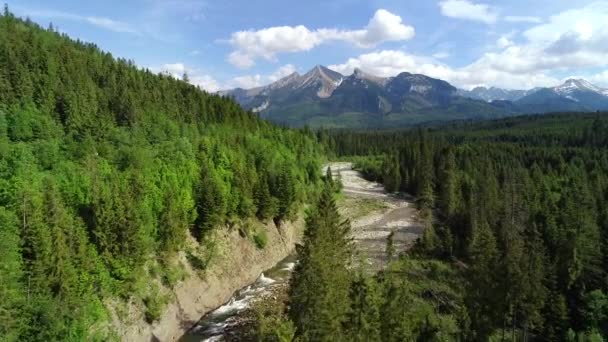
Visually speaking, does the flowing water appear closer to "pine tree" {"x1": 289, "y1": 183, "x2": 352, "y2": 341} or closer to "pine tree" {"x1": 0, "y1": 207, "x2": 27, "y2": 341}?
"pine tree" {"x1": 289, "y1": 183, "x2": 352, "y2": 341}

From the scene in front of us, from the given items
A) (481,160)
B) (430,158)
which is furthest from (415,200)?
(481,160)

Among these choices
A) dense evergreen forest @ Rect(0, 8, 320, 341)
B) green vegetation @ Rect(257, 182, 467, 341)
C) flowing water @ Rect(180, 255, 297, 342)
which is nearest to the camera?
green vegetation @ Rect(257, 182, 467, 341)

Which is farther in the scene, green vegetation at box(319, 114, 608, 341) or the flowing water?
the flowing water

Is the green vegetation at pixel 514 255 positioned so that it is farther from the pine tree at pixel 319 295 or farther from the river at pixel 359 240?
the pine tree at pixel 319 295

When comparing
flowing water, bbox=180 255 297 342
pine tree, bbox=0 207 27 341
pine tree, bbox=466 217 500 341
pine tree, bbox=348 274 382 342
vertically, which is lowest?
flowing water, bbox=180 255 297 342

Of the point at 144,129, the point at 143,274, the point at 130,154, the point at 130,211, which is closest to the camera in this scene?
the point at 130,211

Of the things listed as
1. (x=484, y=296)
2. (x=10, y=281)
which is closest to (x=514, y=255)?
(x=484, y=296)

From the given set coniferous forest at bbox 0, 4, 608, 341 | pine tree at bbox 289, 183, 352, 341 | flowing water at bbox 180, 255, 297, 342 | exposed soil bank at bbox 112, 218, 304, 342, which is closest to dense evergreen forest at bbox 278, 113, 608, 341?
pine tree at bbox 289, 183, 352, 341

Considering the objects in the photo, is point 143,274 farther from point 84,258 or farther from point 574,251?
point 574,251

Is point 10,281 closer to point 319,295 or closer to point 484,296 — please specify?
point 319,295
